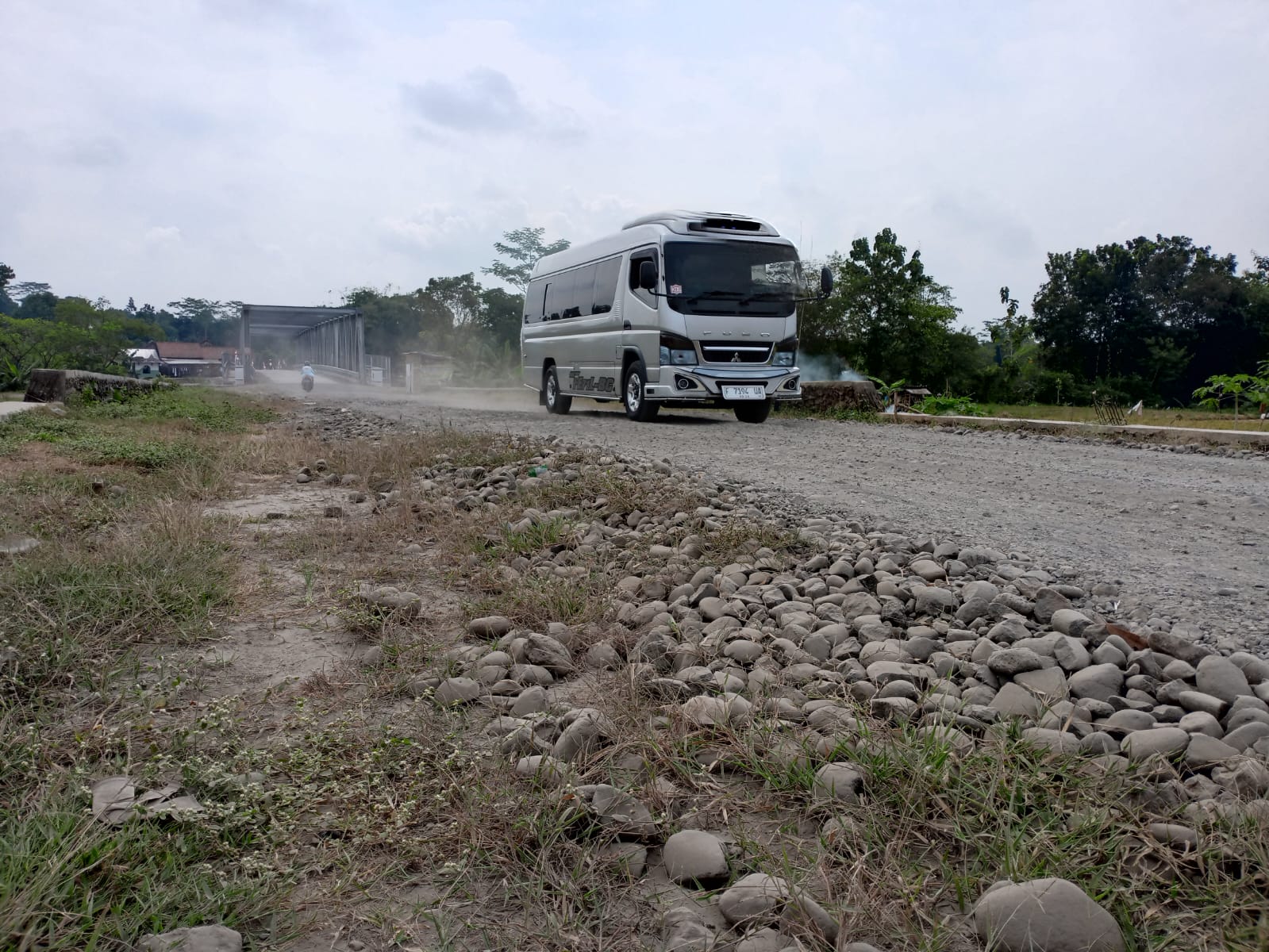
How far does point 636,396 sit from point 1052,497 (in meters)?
8.14

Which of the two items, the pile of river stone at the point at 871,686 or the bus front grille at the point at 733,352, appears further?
the bus front grille at the point at 733,352

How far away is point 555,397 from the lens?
16875mm

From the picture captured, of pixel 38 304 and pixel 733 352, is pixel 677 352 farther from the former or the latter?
pixel 38 304

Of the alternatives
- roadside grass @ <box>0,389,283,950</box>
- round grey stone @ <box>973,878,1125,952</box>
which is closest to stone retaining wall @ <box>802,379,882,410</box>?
roadside grass @ <box>0,389,283,950</box>

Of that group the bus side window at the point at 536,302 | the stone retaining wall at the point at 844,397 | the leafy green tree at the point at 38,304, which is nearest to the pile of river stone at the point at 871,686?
the stone retaining wall at the point at 844,397

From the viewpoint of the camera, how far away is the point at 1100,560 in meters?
4.02

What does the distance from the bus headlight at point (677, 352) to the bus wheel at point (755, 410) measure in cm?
130

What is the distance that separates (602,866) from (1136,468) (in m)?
6.77

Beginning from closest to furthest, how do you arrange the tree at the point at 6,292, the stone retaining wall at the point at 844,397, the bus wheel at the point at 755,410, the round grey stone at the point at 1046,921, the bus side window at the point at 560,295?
the round grey stone at the point at 1046,921 → the bus wheel at the point at 755,410 → the stone retaining wall at the point at 844,397 → the bus side window at the point at 560,295 → the tree at the point at 6,292

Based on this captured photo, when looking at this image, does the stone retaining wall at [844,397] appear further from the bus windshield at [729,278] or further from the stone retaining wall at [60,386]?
the stone retaining wall at [60,386]

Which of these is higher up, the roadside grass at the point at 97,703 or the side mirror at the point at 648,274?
the side mirror at the point at 648,274

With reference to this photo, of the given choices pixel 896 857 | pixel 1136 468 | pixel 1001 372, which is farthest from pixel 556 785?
pixel 1001 372

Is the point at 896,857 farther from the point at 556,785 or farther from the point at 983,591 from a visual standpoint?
the point at 983,591

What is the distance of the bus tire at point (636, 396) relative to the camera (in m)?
13.1
